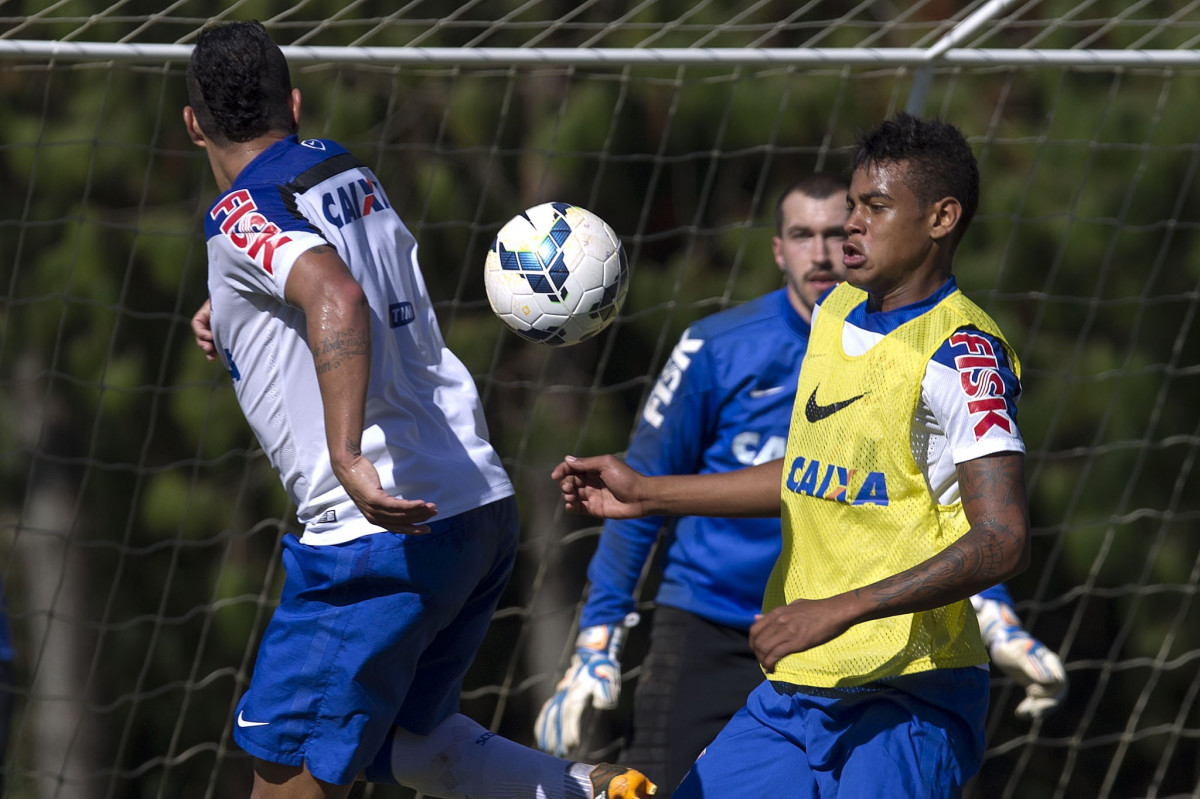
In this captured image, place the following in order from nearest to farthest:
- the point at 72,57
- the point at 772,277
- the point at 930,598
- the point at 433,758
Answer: the point at 930,598 < the point at 433,758 < the point at 72,57 < the point at 772,277

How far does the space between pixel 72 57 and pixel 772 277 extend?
12.2 feet

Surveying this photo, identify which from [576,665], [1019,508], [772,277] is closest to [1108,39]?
[772,277]

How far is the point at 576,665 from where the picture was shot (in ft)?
11.8

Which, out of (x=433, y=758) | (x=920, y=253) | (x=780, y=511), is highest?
(x=920, y=253)

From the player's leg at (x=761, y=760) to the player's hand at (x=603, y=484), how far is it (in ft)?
1.44

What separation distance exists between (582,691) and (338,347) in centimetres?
151

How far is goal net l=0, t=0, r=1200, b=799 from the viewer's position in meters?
6.63

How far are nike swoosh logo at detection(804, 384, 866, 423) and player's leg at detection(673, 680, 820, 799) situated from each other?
519 mm

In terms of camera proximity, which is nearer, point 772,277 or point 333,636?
point 333,636

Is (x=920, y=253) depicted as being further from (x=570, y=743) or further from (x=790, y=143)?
(x=790, y=143)

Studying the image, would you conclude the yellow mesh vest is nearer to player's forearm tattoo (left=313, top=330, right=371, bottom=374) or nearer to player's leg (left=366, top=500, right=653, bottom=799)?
player's leg (left=366, top=500, right=653, bottom=799)

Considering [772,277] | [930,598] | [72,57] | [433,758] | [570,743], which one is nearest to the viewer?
[930,598]

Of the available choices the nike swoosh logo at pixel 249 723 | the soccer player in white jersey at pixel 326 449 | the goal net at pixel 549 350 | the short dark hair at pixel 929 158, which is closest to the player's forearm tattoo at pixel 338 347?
the soccer player in white jersey at pixel 326 449

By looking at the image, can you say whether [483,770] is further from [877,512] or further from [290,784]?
[877,512]
